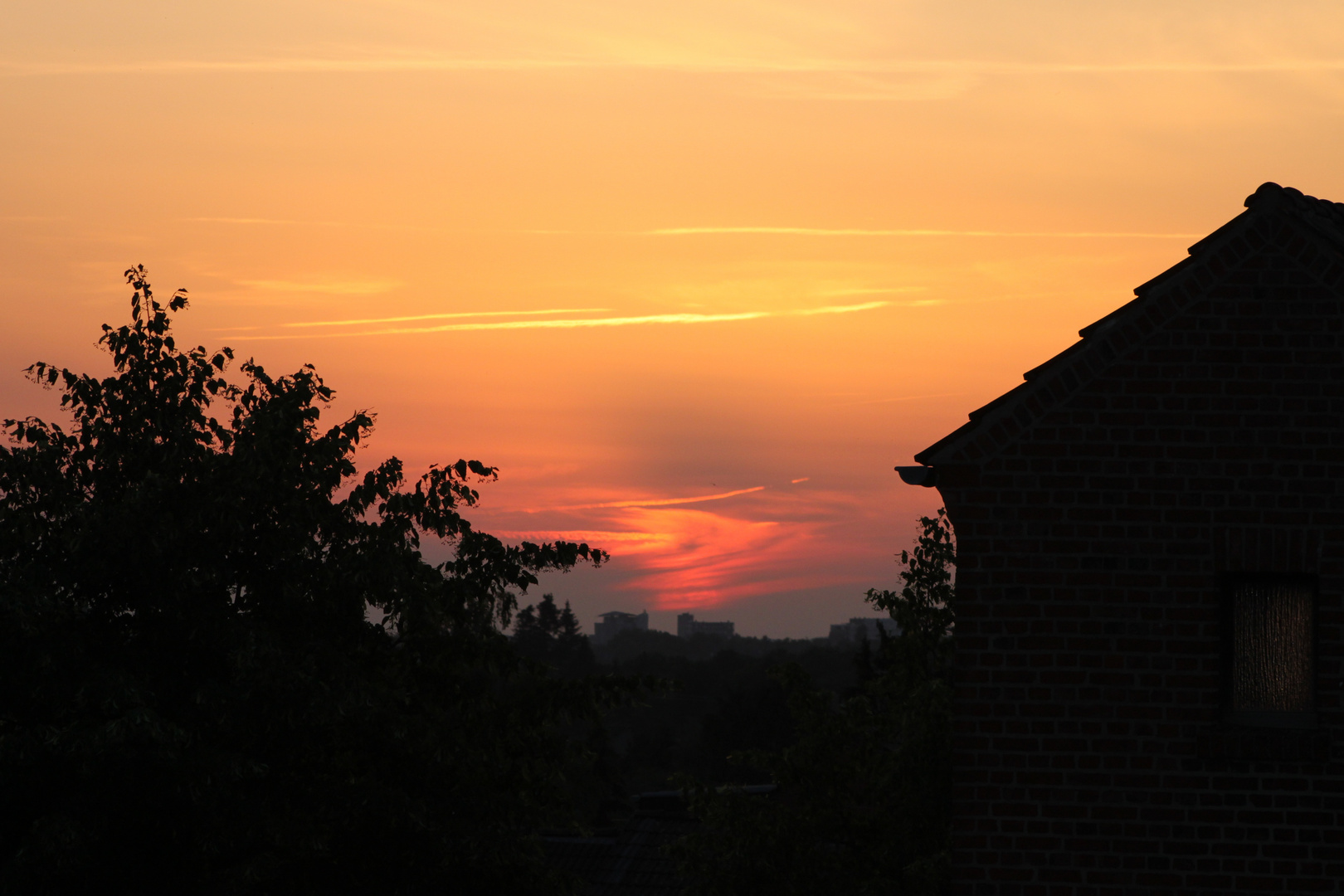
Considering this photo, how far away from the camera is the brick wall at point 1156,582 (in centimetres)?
868

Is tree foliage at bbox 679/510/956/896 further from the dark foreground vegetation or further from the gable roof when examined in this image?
the gable roof

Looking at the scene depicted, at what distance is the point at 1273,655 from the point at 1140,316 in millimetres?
2550

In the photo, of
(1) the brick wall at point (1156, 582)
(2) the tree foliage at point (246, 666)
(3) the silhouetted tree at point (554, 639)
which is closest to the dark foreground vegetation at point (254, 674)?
(2) the tree foliage at point (246, 666)

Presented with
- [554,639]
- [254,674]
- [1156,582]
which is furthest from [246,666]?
[554,639]

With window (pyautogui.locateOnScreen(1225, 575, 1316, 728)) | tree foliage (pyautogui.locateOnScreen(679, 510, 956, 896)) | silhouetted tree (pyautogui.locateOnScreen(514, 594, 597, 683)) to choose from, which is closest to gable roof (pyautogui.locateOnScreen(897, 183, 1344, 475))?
window (pyautogui.locateOnScreen(1225, 575, 1316, 728))

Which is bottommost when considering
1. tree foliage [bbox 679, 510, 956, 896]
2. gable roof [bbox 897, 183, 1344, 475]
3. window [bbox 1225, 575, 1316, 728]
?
tree foliage [bbox 679, 510, 956, 896]

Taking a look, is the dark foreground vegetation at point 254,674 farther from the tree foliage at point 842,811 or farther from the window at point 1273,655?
the window at point 1273,655

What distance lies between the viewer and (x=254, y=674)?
12.7 m

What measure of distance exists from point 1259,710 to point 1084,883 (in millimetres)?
1705

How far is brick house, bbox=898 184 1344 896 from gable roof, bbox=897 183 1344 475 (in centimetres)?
1

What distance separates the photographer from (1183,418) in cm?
919

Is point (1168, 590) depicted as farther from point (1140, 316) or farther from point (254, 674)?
point (254, 674)

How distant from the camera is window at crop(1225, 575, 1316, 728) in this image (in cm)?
Answer: 880

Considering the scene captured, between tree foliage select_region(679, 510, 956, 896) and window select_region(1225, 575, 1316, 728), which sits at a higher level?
window select_region(1225, 575, 1316, 728)
